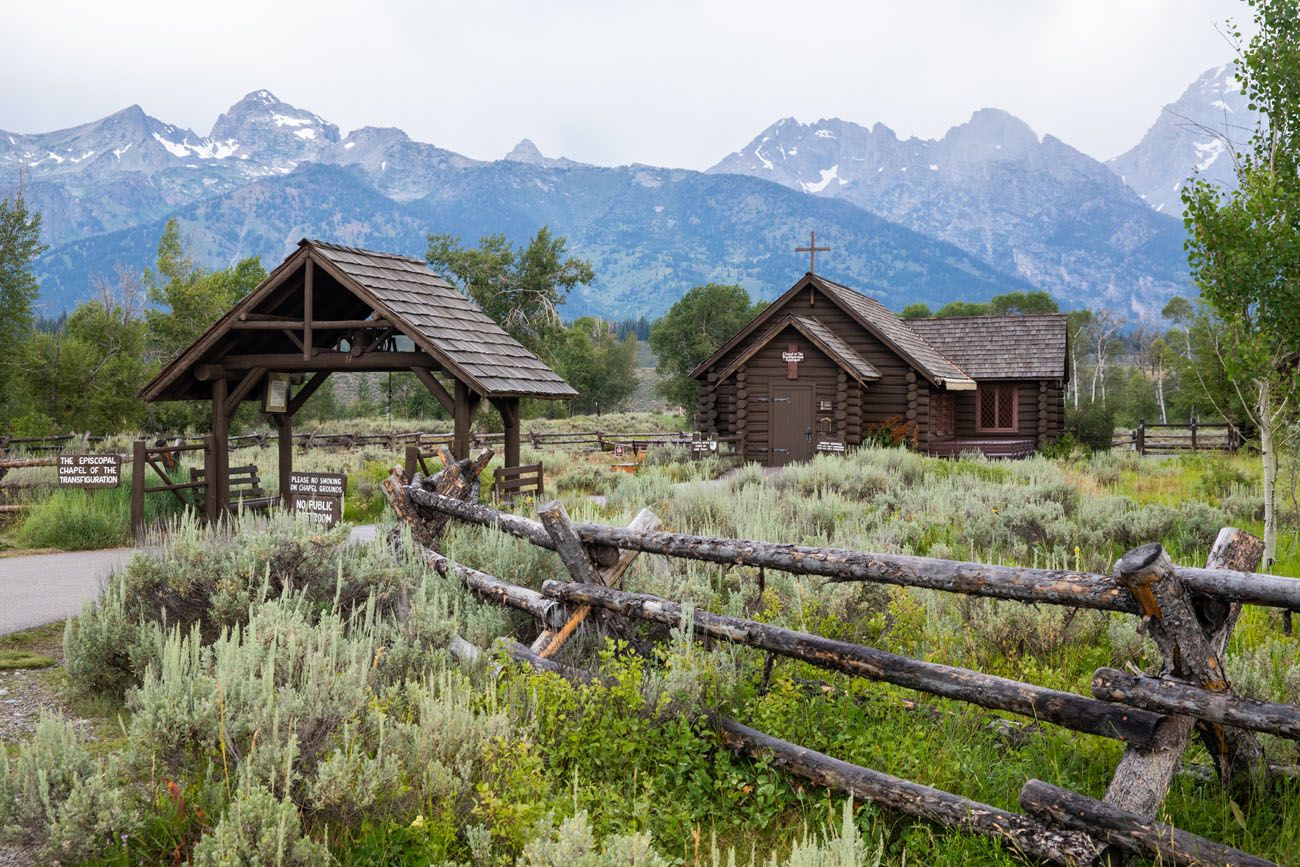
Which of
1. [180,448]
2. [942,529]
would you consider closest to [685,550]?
[942,529]

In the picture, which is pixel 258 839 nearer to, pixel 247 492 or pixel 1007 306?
pixel 247 492

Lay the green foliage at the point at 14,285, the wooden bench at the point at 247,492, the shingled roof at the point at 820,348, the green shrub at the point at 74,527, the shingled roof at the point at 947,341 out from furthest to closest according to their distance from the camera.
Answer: the green foliage at the point at 14,285
the shingled roof at the point at 947,341
the shingled roof at the point at 820,348
the wooden bench at the point at 247,492
the green shrub at the point at 74,527

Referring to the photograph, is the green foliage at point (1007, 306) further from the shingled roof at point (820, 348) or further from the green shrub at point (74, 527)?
the green shrub at point (74, 527)

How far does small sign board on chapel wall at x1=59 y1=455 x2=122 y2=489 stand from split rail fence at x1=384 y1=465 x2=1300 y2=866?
1038 cm

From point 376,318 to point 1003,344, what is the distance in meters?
25.4

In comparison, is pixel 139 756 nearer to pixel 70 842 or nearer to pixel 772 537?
pixel 70 842

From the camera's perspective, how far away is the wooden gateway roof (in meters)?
11.7

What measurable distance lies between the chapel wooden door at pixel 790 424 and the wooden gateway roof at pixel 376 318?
45.4 ft

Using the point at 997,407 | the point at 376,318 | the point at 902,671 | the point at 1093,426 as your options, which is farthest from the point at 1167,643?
the point at 1093,426

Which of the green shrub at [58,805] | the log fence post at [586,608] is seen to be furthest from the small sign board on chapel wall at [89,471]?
the green shrub at [58,805]

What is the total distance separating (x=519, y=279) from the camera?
49031 millimetres

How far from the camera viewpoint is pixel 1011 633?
21.8 ft

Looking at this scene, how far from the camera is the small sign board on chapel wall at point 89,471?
44.1 ft

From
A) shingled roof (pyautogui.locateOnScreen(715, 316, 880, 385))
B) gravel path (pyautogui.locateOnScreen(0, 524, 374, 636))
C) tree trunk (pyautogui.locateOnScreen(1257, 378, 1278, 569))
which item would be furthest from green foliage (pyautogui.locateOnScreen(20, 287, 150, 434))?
tree trunk (pyautogui.locateOnScreen(1257, 378, 1278, 569))
